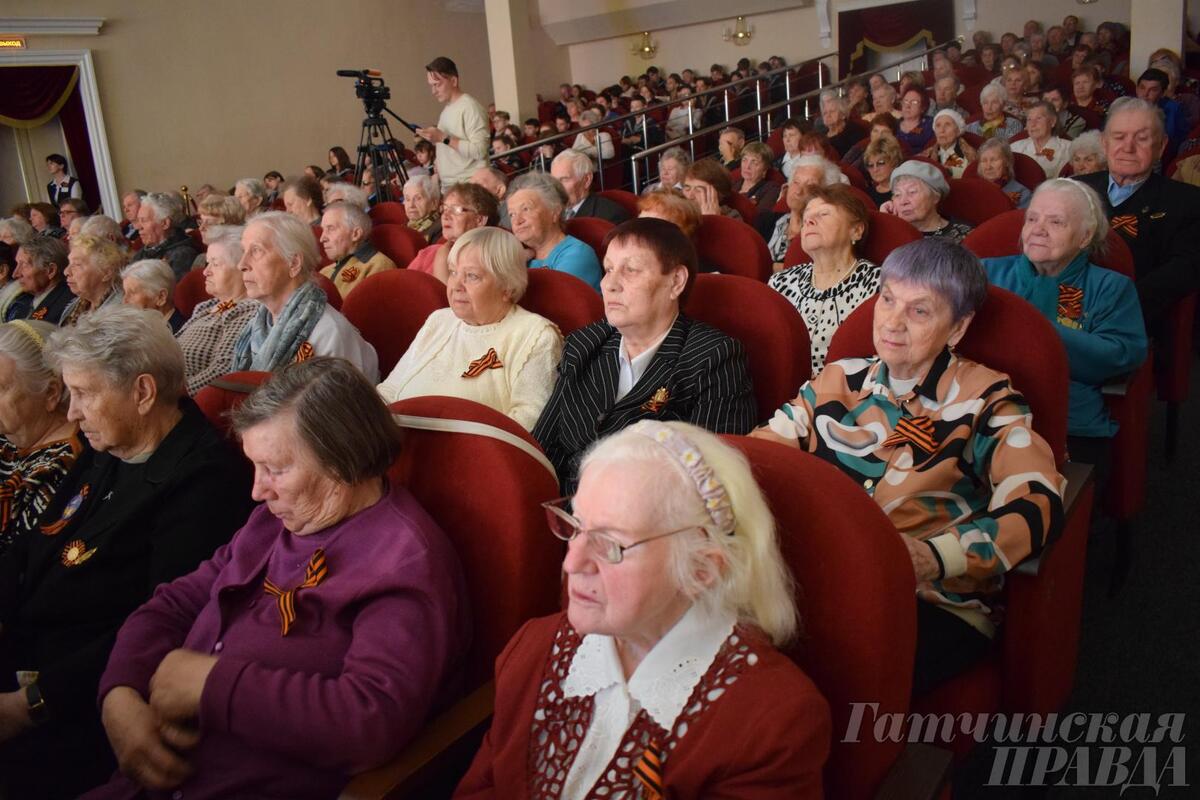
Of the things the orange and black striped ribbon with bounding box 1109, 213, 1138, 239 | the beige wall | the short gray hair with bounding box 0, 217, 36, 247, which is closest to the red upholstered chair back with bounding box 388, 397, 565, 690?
the orange and black striped ribbon with bounding box 1109, 213, 1138, 239

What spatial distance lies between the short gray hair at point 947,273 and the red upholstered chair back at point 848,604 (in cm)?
70

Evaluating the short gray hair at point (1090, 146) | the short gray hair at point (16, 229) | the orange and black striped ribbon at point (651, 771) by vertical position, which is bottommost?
the orange and black striped ribbon at point (651, 771)

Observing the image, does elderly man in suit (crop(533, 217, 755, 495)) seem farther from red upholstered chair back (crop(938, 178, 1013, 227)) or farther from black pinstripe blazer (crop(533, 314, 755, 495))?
red upholstered chair back (crop(938, 178, 1013, 227))

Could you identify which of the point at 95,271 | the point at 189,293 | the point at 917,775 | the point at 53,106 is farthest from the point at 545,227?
the point at 53,106

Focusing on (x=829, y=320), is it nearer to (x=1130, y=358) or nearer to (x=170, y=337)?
(x=1130, y=358)

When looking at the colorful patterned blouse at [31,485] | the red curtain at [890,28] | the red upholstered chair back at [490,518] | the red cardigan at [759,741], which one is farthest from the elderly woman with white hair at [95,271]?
the red curtain at [890,28]

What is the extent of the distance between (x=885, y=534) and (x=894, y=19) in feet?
40.7

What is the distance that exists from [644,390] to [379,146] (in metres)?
5.68

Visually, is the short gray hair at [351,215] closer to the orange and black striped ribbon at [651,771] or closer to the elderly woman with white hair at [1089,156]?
the elderly woman with white hair at [1089,156]

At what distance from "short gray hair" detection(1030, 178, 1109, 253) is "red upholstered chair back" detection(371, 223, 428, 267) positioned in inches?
104

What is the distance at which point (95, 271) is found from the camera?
384cm

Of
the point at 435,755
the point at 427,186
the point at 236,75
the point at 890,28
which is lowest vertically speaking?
the point at 435,755

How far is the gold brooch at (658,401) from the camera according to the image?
2047 mm

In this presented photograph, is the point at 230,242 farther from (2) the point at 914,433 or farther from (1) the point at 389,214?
(2) the point at 914,433
